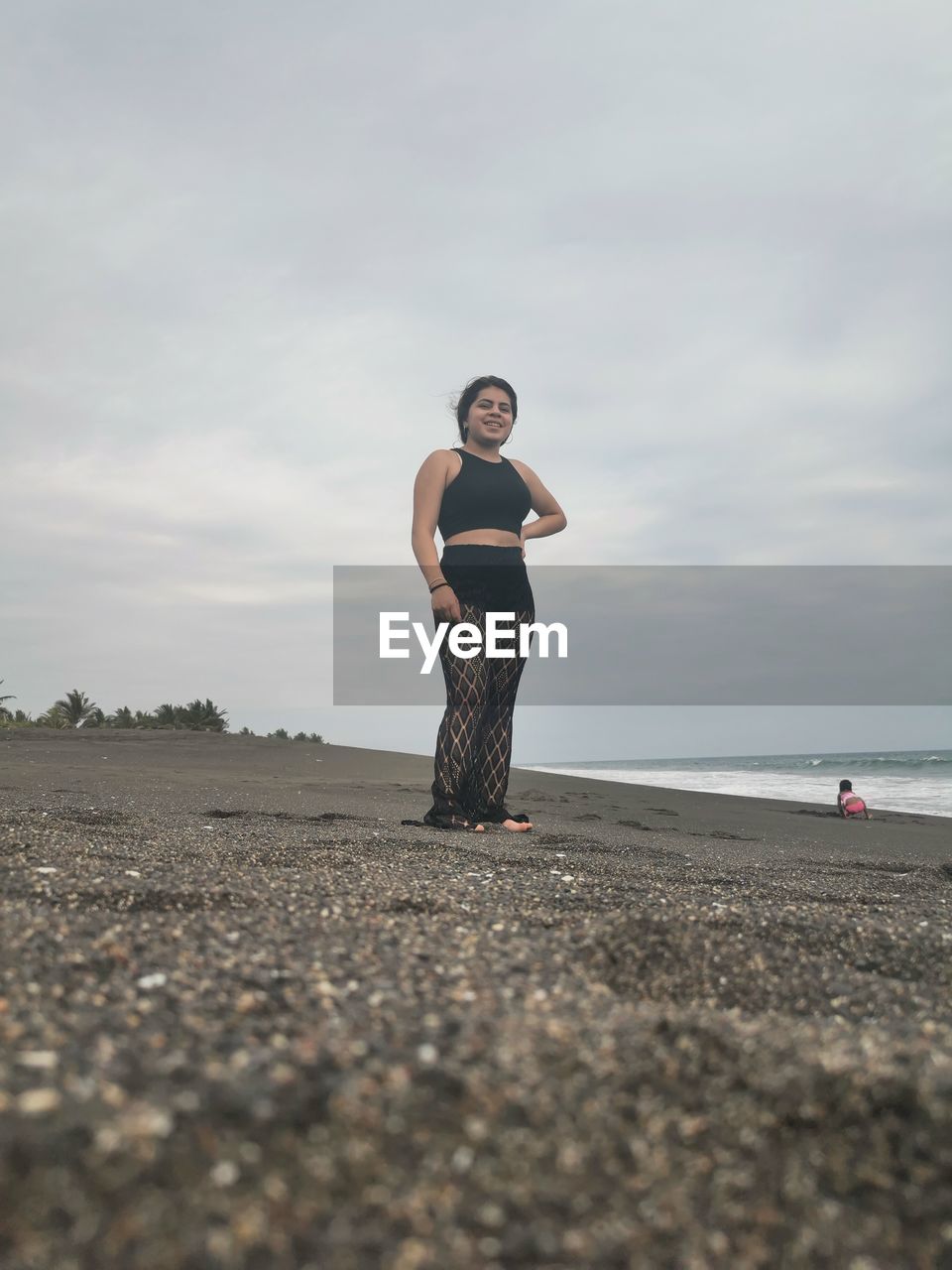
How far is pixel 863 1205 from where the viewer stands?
0.92m

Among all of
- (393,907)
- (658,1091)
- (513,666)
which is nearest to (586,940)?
(393,907)

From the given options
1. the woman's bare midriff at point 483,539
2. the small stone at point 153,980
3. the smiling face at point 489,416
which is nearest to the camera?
the small stone at point 153,980

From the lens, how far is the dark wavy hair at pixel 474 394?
5371mm

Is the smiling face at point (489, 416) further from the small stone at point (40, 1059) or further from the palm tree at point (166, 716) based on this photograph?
the palm tree at point (166, 716)

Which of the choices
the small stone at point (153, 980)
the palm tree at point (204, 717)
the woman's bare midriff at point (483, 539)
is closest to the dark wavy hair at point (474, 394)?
the woman's bare midriff at point (483, 539)

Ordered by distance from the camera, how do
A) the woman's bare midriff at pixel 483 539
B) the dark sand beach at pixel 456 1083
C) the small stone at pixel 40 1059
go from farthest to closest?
the woman's bare midriff at pixel 483 539 < the small stone at pixel 40 1059 < the dark sand beach at pixel 456 1083

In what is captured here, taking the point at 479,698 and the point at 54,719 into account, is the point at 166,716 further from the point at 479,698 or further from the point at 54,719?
the point at 479,698

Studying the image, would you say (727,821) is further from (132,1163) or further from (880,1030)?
(132,1163)

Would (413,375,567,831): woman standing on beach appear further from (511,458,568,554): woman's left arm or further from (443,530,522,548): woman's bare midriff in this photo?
(511,458,568,554): woman's left arm

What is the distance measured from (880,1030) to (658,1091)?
464 millimetres

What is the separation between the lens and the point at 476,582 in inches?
200

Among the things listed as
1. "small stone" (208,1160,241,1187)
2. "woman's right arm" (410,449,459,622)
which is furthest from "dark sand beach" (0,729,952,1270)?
"woman's right arm" (410,449,459,622)

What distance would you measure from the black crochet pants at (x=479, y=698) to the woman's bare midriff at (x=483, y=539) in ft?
0.12

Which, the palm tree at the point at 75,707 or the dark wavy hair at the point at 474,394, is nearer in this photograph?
the dark wavy hair at the point at 474,394
